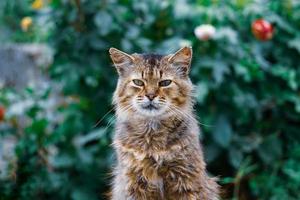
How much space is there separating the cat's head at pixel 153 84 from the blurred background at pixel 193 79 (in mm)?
1210

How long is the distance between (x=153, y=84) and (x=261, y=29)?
186cm

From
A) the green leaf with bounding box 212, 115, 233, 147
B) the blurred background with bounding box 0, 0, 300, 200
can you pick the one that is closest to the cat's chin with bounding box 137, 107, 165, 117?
the blurred background with bounding box 0, 0, 300, 200

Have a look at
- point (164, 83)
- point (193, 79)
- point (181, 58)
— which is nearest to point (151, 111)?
point (164, 83)

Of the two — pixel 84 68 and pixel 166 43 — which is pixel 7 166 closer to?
pixel 84 68

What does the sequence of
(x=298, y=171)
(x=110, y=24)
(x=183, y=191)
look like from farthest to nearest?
(x=298, y=171)
(x=110, y=24)
(x=183, y=191)

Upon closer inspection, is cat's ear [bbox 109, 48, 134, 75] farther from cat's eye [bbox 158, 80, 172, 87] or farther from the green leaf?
the green leaf

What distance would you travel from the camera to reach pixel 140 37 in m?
5.87

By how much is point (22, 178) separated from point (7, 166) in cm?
33

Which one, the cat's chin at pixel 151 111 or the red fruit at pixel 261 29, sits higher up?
the red fruit at pixel 261 29

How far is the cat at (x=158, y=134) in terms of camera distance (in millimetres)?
4020

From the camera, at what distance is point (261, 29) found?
559 cm

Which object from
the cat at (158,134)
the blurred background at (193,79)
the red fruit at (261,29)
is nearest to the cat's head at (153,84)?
the cat at (158,134)

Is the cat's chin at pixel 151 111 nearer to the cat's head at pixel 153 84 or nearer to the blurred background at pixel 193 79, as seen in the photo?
the cat's head at pixel 153 84

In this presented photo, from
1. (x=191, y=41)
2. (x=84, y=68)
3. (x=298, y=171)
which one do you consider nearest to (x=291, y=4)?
(x=191, y=41)
